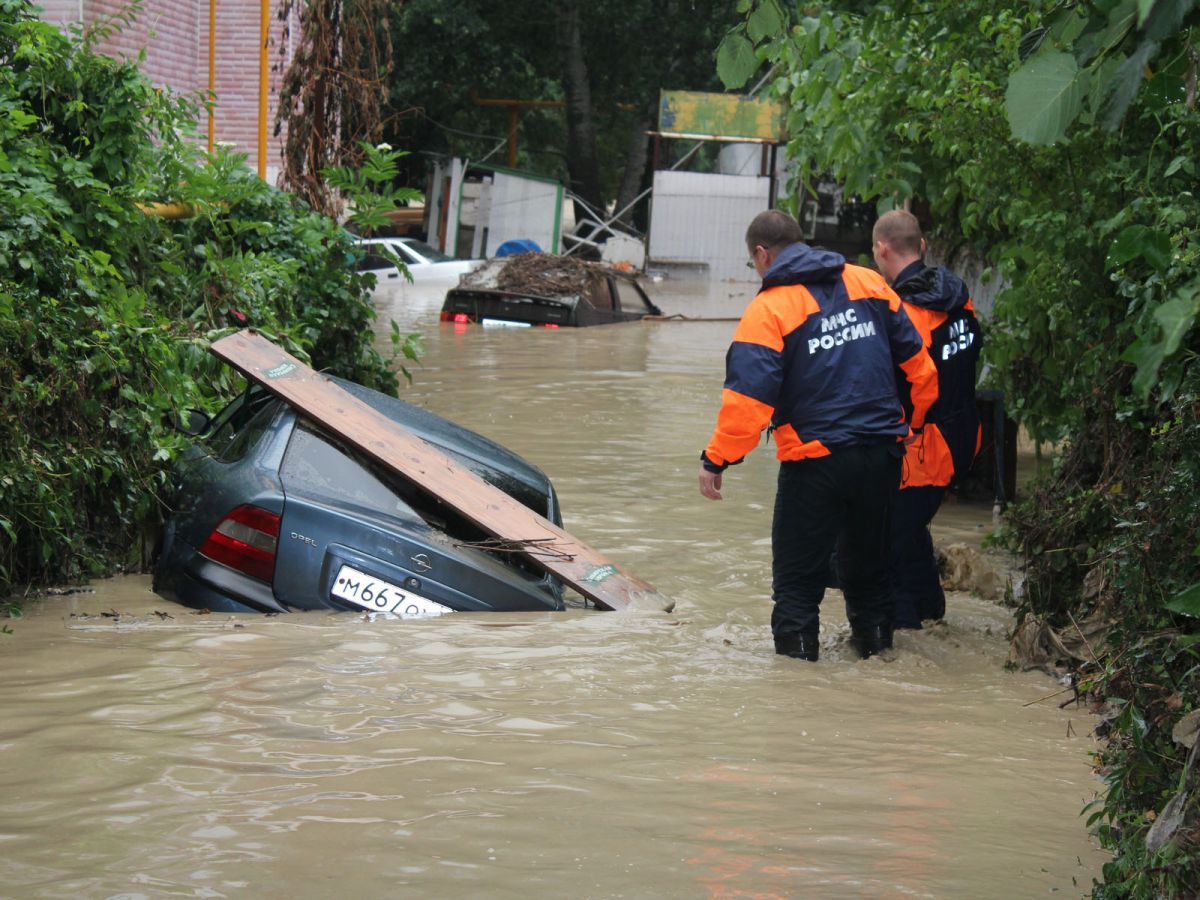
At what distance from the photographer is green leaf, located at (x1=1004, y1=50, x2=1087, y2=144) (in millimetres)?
2441

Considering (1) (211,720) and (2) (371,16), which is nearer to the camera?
(1) (211,720)

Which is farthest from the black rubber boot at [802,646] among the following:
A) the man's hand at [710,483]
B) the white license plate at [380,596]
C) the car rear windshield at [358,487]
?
the white license plate at [380,596]

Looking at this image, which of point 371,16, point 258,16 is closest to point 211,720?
point 371,16

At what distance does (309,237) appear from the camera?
1041 cm

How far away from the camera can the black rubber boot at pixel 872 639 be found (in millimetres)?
6289

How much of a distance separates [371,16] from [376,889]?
10.4m

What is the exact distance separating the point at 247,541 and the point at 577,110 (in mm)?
34548

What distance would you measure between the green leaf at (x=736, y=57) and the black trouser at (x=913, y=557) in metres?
3.73

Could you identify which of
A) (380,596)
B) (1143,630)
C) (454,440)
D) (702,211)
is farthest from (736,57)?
(702,211)

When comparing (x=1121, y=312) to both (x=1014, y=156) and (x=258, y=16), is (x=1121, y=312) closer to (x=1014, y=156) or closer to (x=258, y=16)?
(x=1014, y=156)

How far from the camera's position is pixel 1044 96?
2.46 metres

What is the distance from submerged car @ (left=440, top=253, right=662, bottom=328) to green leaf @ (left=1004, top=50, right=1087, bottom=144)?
69.4 ft

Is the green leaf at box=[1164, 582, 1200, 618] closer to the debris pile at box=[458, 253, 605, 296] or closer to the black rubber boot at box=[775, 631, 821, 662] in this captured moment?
the black rubber boot at box=[775, 631, 821, 662]

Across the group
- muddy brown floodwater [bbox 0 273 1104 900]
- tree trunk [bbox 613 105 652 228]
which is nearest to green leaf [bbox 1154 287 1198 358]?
muddy brown floodwater [bbox 0 273 1104 900]
